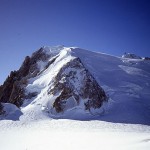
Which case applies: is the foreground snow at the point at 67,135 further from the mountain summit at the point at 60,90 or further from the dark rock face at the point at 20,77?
the dark rock face at the point at 20,77

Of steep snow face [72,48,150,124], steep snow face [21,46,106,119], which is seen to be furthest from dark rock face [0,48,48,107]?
steep snow face [72,48,150,124]

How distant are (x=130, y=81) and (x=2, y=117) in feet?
84.3

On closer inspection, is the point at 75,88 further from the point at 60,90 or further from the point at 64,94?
the point at 60,90

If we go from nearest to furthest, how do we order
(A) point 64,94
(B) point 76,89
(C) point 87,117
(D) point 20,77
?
1. (C) point 87,117
2. (A) point 64,94
3. (B) point 76,89
4. (D) point 20,77

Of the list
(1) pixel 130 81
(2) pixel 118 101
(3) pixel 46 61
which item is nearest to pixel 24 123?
(2) pixel 118 101

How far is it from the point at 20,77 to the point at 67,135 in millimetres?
27233

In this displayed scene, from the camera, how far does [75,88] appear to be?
110 feet

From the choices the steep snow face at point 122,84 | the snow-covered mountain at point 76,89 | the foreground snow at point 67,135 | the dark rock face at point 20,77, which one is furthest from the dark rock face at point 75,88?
the dark rock face at point 20,77

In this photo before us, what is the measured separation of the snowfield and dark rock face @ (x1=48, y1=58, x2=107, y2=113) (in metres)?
1.15

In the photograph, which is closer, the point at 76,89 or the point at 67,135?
the point at 67,135

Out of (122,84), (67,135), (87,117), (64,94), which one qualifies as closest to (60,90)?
(64,94)

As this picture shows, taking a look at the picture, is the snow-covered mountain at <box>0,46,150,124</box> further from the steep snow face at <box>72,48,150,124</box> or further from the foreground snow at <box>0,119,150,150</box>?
the foreground snow at <box>0,119,150,150</box>

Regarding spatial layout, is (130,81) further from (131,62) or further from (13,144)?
(13,144)

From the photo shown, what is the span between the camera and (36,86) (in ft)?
122
